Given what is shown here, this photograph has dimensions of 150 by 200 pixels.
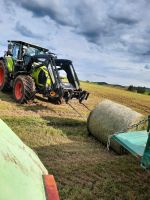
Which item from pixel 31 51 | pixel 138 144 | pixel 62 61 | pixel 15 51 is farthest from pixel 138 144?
pixel 15 51

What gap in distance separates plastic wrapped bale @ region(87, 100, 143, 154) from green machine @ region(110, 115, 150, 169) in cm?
188

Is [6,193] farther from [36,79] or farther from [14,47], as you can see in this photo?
[14,47]

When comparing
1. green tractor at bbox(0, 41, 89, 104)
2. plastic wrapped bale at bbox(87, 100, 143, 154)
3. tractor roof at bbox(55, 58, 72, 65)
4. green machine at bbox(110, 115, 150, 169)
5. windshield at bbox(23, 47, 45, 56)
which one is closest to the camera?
green machine at bbox(110, 115, 150, 169)

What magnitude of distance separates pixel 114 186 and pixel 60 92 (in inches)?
278

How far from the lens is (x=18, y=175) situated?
7.41 ft

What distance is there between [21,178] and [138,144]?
3073 mm

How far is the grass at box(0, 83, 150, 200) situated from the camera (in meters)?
Result: 5.16

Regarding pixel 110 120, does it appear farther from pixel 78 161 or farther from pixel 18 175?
pixel 18 175

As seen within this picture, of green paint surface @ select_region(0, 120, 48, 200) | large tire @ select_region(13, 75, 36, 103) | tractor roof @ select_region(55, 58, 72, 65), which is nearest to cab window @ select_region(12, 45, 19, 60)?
large tire @ select_region(13, 75, 36, 103)

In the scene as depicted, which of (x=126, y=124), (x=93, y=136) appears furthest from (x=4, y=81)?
(x=126, y=124)

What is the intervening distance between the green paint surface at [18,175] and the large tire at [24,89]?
9911 mm

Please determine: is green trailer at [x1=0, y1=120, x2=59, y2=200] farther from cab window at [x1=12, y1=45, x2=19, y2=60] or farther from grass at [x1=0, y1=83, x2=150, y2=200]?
cab window at [x1=12, y1=45, x2=19, y2=60]

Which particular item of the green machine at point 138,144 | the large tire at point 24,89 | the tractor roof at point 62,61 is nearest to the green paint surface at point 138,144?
the green machine at point 138,144

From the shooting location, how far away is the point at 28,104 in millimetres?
12844
